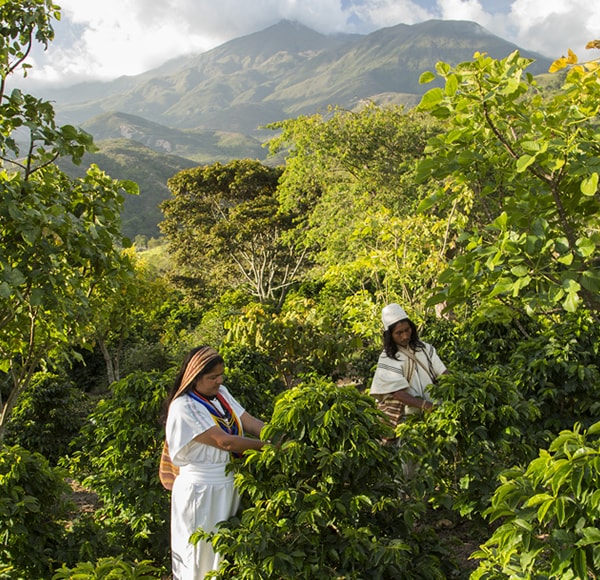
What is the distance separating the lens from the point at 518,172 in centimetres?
208

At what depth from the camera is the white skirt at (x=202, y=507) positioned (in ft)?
9.58

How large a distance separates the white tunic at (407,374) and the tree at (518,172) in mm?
1749

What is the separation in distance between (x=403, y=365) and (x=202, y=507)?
6.10ft

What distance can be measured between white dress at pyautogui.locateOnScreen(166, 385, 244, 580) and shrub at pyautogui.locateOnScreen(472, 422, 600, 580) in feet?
4.84

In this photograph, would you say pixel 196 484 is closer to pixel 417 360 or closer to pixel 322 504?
pixel 322 504

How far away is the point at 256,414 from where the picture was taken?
5543 mm

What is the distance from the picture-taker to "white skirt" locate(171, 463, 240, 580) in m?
2.92

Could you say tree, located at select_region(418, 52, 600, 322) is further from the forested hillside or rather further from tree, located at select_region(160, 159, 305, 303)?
tree, located at select_region(160, 159, 305, 303)

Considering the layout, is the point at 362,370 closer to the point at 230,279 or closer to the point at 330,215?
the point at 330,215

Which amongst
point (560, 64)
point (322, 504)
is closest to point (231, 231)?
point (322, 504)

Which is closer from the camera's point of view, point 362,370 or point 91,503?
point 91,503

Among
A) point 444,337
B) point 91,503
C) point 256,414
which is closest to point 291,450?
point 256,414

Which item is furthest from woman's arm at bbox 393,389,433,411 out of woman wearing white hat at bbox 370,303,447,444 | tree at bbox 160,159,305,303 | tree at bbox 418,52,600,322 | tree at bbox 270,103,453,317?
tree at bbox 160,159,305,303

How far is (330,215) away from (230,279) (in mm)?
11223
